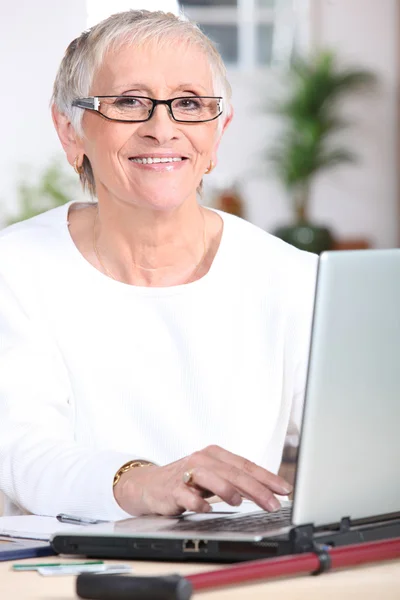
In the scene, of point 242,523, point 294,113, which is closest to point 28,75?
point 294,113

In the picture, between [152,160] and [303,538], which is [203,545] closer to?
[303,538]

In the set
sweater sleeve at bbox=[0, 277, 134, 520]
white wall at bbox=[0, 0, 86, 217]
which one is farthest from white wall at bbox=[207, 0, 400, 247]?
sweater sleeve at bbox=[0, 277, 134, 520]

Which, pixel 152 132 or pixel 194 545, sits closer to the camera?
pixel 194 545

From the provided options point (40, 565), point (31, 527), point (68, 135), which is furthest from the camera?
point (68, 135)

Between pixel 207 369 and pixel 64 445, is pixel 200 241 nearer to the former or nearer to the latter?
pixel 207 369

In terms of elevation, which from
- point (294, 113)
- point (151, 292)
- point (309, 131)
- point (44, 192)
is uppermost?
point (294, 113)

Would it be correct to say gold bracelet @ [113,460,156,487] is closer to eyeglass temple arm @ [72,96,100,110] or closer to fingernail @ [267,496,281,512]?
fingernail @ [267,496,281,512]

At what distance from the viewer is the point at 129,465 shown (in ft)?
4.11

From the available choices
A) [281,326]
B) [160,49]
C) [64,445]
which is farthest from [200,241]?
[64,445]

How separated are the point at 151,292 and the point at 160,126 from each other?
259 millimetres

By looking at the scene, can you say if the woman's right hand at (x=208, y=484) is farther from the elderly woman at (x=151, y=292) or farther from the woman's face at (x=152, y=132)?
the woman's face at (x=152, y=132)

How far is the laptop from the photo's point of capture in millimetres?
863

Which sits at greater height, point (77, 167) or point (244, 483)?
point (77, 167)

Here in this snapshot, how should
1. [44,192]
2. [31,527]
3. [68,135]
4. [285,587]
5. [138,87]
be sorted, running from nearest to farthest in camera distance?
[285,587] < [31,527] < [138,87] < [68,135] < [44,192]
